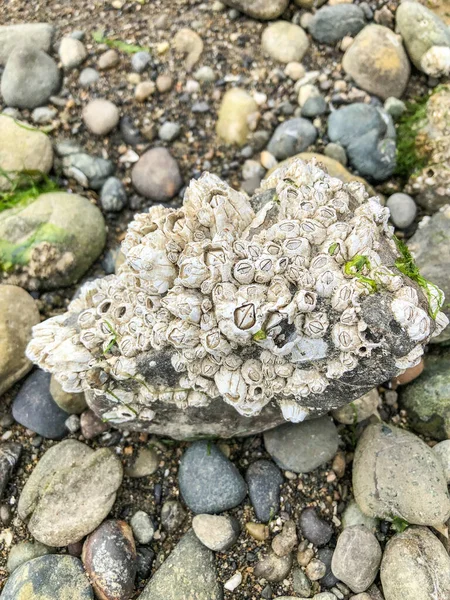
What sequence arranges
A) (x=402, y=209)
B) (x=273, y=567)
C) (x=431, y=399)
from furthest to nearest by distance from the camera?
(x=402, y=209) → (x=431, y=399) → (x=273, y=567)

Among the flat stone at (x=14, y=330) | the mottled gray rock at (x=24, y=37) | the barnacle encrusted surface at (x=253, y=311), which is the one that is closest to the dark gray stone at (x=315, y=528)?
the barnacle encrusted surface at (x=253, y=311)

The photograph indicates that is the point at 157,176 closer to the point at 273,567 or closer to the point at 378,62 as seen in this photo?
the point at 378,62

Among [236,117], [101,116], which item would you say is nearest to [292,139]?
[236,117]

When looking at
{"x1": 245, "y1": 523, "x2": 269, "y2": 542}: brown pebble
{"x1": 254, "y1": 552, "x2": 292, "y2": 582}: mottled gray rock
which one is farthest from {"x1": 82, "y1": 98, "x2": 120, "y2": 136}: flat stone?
{"x1": 254, "y1": 552, "x2": 292, "y2": 582}: mottled gray rock

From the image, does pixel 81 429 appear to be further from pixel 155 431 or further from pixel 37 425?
pixel 155 431

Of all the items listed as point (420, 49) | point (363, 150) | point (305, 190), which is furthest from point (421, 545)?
point (420, 49)

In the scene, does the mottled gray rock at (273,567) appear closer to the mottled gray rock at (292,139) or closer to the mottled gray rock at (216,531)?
the mottled gray rock at (216,531)
